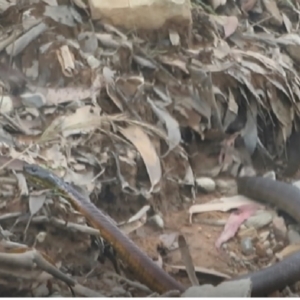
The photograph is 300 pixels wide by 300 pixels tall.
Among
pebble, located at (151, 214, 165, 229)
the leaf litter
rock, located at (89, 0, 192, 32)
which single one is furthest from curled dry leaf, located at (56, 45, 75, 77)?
pebble, located at (151, 214, 165, 229)

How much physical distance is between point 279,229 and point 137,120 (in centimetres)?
38

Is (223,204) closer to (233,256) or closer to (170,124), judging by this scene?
(233,256)

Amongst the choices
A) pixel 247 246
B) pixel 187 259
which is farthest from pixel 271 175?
pixel 187 259

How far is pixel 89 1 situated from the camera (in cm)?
177

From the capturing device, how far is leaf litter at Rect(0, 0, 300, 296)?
131 centimetres

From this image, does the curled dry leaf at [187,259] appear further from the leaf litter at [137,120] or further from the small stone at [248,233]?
the small stone at [248,233]

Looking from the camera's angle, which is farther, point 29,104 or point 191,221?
point 29,104

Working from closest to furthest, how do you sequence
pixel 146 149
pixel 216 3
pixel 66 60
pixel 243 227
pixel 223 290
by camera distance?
pixel 223 290, pixel 243 227, pixel 146 149, pixel 66 60, pixel 216 3

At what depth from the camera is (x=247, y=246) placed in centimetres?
136

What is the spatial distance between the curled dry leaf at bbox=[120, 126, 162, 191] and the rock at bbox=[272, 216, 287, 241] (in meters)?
0.24

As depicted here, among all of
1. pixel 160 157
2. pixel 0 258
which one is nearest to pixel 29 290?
pixel 0 258

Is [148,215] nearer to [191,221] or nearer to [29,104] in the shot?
[191,221]

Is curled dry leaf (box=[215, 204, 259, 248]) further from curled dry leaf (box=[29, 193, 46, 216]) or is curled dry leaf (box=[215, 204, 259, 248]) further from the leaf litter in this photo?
curled dry leaf (box=[29, 193, 46, 216])

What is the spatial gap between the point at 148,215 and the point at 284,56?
26.8 inches
